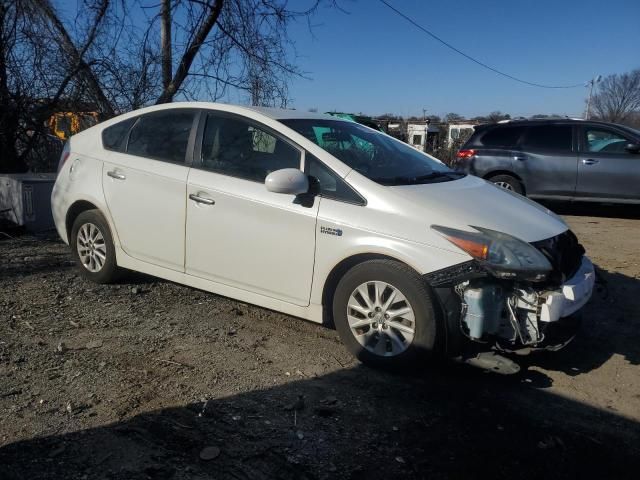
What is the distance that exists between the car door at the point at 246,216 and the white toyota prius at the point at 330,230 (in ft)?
0.03

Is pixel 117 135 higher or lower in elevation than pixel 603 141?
lower

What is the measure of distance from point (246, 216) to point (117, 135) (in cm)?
175

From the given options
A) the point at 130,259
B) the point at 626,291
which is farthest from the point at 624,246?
the point at 130,259

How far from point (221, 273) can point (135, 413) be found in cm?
138

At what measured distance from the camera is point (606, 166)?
354 inches

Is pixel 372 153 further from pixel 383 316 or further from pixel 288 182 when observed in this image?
pixel 383 316

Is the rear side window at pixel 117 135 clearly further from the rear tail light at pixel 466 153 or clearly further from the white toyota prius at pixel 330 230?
the rear tail light at pixel 466 153

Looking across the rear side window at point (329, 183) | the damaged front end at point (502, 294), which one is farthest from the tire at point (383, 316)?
the rear side window at point (329, 183)

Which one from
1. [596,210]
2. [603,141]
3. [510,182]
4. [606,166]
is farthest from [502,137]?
[596,210]

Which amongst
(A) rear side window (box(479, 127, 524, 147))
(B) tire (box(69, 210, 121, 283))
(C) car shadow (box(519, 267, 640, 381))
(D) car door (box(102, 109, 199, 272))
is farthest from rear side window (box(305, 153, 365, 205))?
(A) rear side window (box(479, 127, 524, 147))

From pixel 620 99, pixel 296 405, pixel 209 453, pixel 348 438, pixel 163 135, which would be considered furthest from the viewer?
pixel 620 99

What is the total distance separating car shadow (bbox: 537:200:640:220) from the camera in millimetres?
9805

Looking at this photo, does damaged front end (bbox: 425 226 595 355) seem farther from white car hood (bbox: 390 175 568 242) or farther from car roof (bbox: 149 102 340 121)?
car roof (bbox: 149 102 340 121)

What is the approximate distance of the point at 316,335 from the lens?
4238 millimetres
